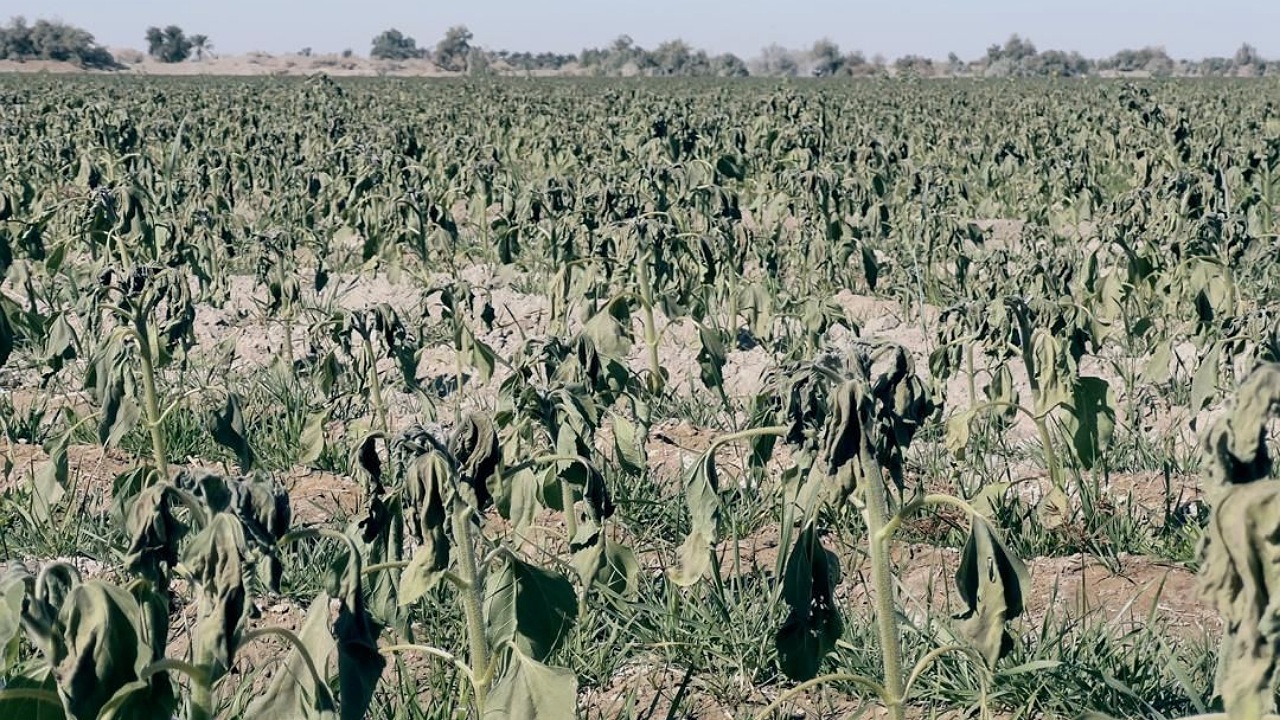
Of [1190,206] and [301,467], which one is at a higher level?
[1190,206]

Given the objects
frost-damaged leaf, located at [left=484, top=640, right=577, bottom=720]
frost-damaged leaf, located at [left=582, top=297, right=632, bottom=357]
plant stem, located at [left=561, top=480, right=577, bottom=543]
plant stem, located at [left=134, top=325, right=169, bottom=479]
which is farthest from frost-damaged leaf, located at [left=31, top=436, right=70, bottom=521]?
frost-damaged leaf, located at [left=484, top=640, right=577, bottom=720]

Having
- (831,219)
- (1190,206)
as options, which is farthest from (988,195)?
(1190,206)

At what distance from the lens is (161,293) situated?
14.9ft

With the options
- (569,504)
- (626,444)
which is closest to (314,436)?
(569,504)

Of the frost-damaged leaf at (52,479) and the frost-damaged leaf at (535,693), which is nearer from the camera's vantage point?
the frost-damaged leaf at (535,693)

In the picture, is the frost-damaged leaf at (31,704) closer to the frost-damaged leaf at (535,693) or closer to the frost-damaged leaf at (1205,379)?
the frost-damaged leaf at (535,693)

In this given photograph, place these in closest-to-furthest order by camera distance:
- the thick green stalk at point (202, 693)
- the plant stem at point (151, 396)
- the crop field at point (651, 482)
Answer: the thick green stalk at point (202, 693) < the crop field at point (651, 482) < the plant stem at point (151, 396)

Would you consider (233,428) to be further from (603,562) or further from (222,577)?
(222,577)

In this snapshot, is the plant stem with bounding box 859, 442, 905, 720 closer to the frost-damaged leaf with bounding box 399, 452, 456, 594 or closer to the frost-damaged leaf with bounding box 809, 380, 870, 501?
the frost-damaged leaf with bounding box 809, 380, 870, 501

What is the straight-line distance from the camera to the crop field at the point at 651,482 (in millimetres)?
2057

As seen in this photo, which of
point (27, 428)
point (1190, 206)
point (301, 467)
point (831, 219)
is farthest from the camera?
point (831, 219)

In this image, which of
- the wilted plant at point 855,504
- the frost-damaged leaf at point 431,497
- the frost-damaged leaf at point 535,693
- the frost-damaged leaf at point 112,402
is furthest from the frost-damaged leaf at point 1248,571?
the frost-damaged leaf at point 112,402

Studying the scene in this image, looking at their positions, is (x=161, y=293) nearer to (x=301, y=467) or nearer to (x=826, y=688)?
(x=301, y=467)

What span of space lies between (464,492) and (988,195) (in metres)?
11.8
